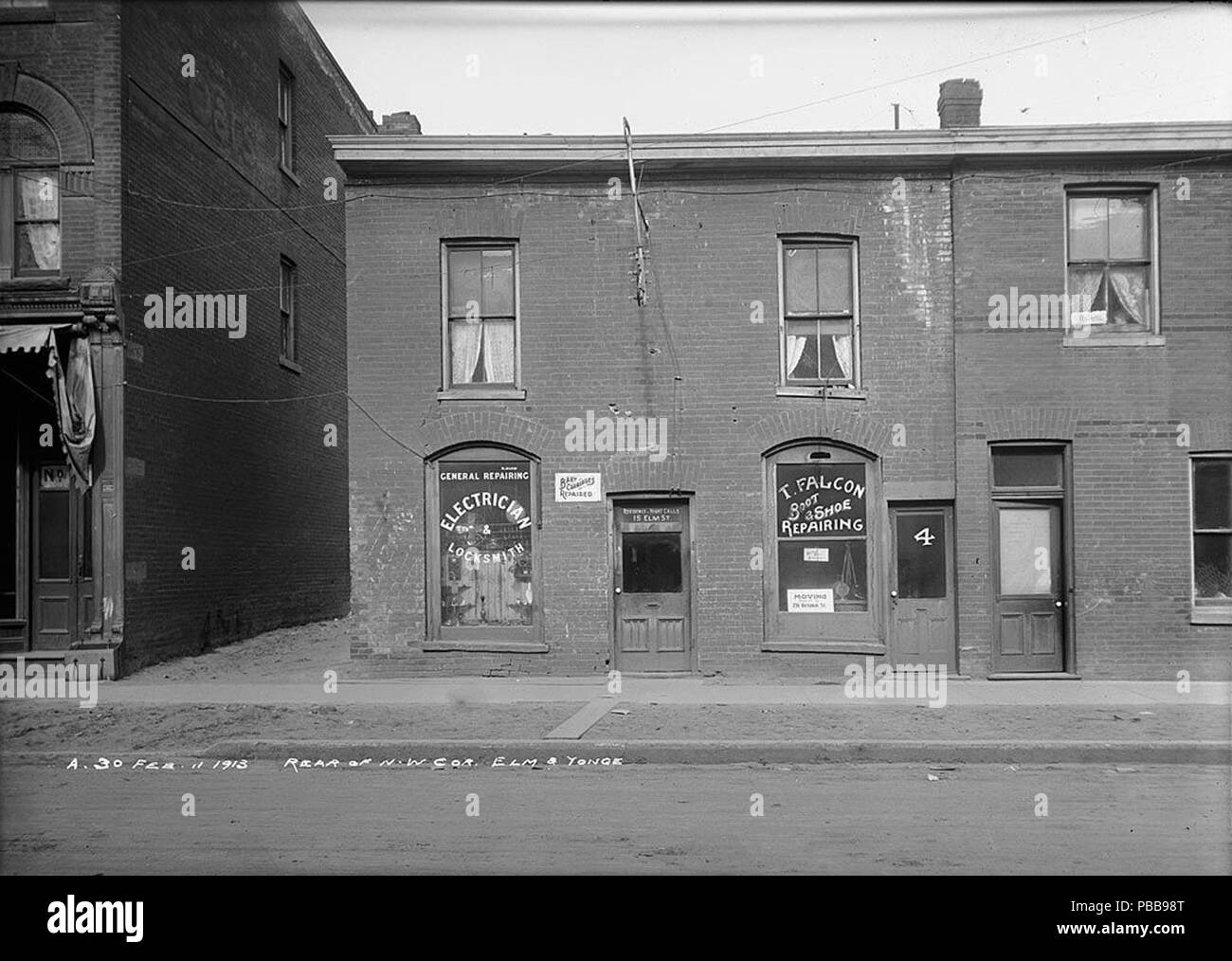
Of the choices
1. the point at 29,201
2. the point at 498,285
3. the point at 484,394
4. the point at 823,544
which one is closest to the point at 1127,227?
the point at 823,544

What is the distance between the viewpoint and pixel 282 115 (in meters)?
19.7

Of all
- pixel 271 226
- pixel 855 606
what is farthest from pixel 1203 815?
pixel 271 226

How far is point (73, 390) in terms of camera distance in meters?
14.4

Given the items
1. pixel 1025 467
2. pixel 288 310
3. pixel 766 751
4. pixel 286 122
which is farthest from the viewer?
pixel 288 310

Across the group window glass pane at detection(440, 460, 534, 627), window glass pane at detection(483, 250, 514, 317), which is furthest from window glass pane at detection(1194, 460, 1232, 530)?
window glass pane at detection(483, 250, 514, 317)

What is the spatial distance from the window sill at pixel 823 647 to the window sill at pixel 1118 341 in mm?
4838

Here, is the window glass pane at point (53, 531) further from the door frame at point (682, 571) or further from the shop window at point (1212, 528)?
the shop window at point (1212, 528)

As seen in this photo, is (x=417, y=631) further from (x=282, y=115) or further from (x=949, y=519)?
(x=282, y=115)

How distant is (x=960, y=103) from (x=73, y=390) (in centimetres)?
1299

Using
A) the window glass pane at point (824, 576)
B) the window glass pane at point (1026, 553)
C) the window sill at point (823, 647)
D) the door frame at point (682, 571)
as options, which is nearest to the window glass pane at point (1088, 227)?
the window glass pane at point (1026, 553)

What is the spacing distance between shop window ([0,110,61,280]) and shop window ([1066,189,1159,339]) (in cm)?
1387

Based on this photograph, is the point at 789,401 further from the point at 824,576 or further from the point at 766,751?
the point at 766,751

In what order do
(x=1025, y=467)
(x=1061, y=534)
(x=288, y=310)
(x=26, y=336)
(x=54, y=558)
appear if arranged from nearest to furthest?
(x=26, y=336)
(x=1061, y=534)
(x=1025, y=467)
(x=54, y=558)
(x=288, y=310)

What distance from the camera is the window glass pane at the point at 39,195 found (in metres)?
14.6
